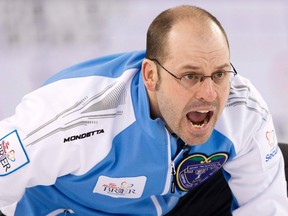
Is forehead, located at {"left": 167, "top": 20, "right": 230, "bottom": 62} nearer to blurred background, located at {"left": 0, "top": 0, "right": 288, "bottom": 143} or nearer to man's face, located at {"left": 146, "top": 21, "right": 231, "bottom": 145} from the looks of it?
man's face, located at {"left": 146, "top": 21, "right": 231, "bottom": 145}

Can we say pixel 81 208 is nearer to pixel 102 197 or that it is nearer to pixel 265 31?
pixel 102 197

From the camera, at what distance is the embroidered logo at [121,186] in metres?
2.14

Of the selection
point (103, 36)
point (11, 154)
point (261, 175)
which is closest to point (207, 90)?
point (261, 175)

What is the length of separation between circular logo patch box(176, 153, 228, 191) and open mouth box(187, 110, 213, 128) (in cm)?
21

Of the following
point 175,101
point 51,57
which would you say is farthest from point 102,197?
point 51,57

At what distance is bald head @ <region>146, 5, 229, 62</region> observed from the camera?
193cm

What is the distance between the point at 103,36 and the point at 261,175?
1143mm

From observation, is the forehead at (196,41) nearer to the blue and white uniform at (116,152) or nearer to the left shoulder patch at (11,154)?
the blue and white uniform at (116,152)

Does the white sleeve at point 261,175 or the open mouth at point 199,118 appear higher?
→ the open mouth at point 199,118

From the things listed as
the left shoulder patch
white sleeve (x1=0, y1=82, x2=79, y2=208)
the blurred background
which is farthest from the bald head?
the blurred background

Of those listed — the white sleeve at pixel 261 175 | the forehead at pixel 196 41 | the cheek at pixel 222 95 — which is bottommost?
the white sleeve at pixel 261 175

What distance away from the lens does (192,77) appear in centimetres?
193

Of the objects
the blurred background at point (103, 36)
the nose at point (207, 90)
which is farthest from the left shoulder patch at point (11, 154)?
the blurred background at point (103, 36)

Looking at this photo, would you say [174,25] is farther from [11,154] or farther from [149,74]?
[11,154]
